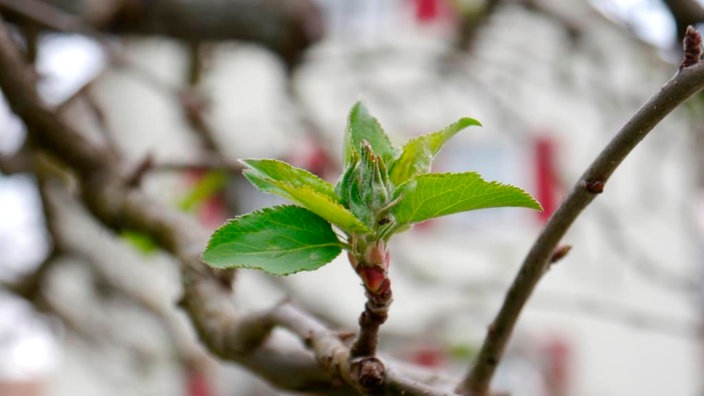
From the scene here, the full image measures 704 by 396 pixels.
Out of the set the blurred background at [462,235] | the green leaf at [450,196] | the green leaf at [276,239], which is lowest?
the green leaf at [276,239]

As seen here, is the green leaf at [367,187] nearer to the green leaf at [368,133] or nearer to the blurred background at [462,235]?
the green leaf at [368,133]

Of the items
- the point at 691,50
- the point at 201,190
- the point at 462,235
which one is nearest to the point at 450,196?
the point at 691,50

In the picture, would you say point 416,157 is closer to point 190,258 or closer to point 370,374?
point 370,374

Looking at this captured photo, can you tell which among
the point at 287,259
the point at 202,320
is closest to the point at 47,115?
the point at 202,320

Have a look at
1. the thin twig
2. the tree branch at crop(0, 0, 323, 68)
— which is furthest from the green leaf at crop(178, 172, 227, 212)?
the tree branch at crop(0, 0, 323, 68)

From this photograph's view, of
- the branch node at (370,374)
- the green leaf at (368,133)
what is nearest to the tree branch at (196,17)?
the green leaf at (368,133)

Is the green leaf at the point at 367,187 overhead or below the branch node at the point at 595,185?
below
